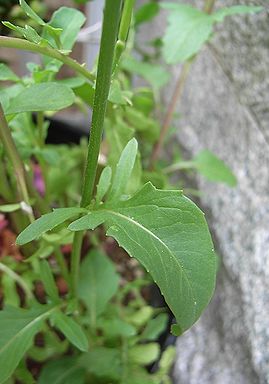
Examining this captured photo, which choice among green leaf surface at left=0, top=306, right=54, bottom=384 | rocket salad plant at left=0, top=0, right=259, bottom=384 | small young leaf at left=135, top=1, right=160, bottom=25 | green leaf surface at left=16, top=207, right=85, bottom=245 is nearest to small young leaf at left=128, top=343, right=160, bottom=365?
rocket salad plant at left=0, top=0, right=259, bottom=384

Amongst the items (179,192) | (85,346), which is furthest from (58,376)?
(179,192)

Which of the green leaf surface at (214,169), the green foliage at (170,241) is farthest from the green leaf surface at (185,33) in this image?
the green foliage at (170,241)

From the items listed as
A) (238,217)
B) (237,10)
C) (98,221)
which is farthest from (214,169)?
(98,221)

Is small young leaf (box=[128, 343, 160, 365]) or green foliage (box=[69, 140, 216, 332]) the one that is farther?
small young leaf (box=[128, 343, 160, 365])

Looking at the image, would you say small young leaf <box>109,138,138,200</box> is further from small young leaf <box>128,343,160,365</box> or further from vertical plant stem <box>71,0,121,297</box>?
small young leaf <box>128,343,160,365</box>

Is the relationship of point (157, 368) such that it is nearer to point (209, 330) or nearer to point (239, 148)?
point (209, 330)

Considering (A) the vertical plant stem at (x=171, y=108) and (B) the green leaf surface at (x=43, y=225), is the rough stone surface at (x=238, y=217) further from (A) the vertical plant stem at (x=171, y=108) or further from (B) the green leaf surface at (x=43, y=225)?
(B) the green leaf surface at (x=43, y=225)

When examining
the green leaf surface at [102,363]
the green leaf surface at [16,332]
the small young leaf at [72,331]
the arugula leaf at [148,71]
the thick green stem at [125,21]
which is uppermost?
the thick green stem at [125,21]

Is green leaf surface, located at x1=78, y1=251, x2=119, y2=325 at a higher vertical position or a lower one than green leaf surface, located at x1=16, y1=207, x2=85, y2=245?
lower
